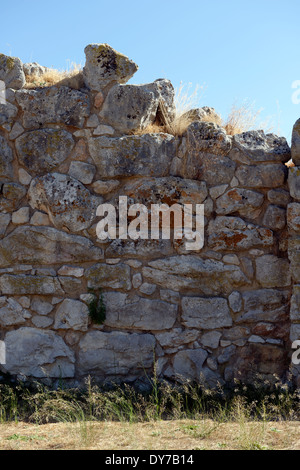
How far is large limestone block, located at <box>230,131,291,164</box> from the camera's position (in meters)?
4.65

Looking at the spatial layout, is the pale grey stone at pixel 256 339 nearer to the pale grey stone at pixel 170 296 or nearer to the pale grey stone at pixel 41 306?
the pale grey stone at pixel 170 296

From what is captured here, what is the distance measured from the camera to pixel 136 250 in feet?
15.0

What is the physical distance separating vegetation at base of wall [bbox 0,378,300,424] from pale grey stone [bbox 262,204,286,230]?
1.46 metres

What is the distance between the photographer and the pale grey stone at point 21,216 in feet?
15.3

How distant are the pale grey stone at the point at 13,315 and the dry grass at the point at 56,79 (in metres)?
2.21

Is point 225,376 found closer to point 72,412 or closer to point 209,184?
point 72,412

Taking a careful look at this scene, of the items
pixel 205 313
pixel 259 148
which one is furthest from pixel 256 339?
pixel 259 148

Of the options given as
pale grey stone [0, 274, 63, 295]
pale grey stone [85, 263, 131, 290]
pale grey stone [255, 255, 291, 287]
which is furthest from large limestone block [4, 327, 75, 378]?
pale grey stone [255, 255, 291, 287]

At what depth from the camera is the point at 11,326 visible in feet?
15.0

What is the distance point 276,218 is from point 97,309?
1900 millimetres

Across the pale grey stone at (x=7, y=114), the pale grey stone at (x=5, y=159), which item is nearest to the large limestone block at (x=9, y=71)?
the pale grey stone at (x=7, y=114)
